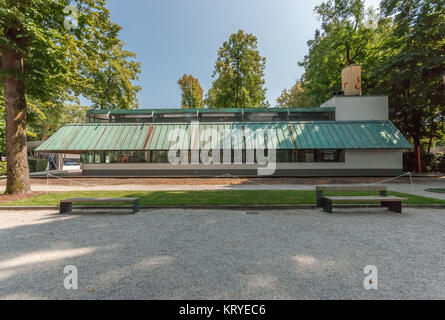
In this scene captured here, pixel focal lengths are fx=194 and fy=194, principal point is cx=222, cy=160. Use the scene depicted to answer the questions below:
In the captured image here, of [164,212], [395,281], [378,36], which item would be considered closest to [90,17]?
[164,212]

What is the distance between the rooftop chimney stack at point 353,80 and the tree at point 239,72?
427 inches

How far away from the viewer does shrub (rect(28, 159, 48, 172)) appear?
26281 millimetres

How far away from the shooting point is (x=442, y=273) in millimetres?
3457

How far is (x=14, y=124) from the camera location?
9.89 metres

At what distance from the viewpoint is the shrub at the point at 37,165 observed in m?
26.3

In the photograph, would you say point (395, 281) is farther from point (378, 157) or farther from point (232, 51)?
point (232, 51)

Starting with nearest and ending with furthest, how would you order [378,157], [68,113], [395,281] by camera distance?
1. [395,281]
2. [378,157]
3. [68,113]

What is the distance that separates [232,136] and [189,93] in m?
24.8

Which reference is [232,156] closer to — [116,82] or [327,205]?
[327,205]

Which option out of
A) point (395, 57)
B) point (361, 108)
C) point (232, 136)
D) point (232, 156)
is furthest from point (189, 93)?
point (395, 57)

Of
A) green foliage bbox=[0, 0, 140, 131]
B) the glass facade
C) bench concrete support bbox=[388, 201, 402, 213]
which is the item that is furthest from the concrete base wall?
bench concrete support bbox=[388, 201, 402, 213]

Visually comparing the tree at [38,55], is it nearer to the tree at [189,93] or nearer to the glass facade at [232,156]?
the glass facade at [232,156]
